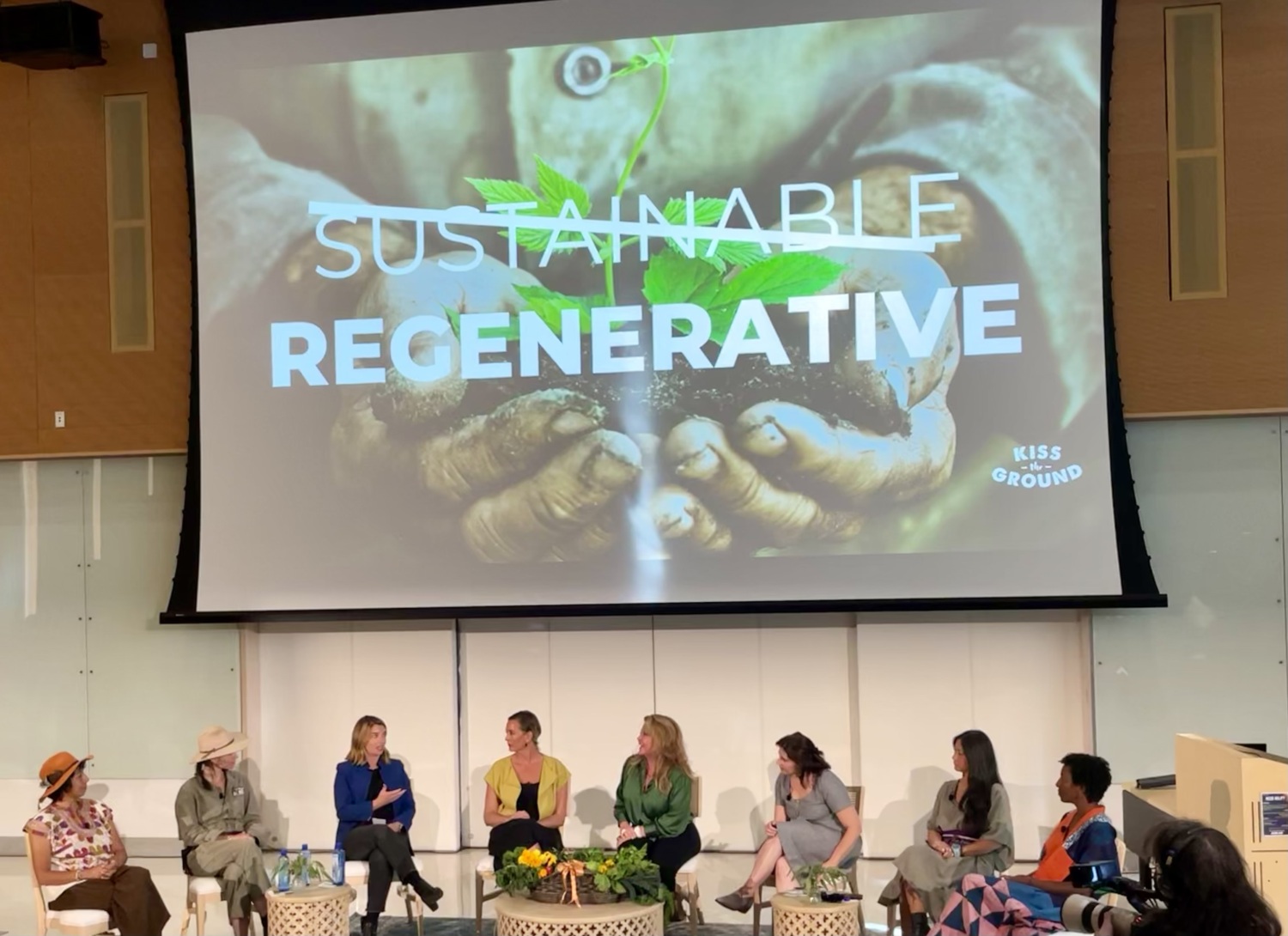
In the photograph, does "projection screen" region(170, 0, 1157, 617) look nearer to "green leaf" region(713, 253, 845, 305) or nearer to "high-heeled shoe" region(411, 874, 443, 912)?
"green leaf" region(713, 253, 845, 305)

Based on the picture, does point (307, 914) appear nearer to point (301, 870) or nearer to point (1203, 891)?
point (301, 870)

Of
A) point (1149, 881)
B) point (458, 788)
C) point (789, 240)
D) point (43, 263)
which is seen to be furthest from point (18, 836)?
point (1149, 881)

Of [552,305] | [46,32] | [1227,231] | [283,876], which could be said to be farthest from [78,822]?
[1227,231]

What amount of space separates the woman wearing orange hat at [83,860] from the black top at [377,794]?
40.3 inches

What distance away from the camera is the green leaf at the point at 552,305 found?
280 inches

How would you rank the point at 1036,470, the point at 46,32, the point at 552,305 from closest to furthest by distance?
the point at 1036,470 < the point at 552,305 < the point at 46,32

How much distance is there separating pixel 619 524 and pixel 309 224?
2390mm

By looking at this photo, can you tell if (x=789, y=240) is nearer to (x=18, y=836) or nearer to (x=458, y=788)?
(x=458, y=788)

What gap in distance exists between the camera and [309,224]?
24.4ft

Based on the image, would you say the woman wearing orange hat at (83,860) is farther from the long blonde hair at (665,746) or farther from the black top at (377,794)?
the long blonde hair at (665,746)

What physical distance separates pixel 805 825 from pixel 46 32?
5.90m

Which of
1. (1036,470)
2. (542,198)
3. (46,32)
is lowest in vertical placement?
(1036,470)

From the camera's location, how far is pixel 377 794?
621 cm

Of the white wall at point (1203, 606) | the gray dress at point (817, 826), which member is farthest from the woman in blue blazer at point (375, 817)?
the white wall at point (1203, 606)
